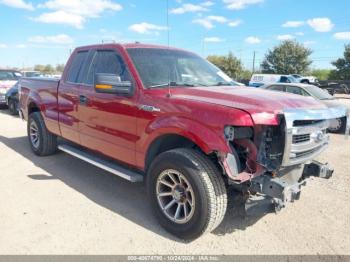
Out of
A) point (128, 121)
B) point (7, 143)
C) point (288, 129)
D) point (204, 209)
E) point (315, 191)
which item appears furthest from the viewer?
point (7, 143)

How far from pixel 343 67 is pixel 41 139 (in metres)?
46.8

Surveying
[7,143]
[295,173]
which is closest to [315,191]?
[295,173]

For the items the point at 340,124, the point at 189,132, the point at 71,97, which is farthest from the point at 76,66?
the point at 340,124

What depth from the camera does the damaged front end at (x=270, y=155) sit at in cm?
312

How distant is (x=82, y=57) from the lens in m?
5.44

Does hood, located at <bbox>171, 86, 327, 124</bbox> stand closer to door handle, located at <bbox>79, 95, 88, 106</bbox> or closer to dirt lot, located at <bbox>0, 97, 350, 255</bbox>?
dirt lot, located at <bbox>0, 97, 350, 255</bbox>

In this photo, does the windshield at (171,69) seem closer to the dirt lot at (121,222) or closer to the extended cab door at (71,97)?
the extended cab door at (71,97)

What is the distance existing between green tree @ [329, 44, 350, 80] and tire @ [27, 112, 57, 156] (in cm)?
4553

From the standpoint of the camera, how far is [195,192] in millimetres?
3324

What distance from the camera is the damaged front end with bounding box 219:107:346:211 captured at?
312 centimetres

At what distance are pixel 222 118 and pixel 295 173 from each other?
1.14 m

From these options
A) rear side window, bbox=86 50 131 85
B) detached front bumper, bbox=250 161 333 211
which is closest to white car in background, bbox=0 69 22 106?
rear side window, bbox=86 50 131 85

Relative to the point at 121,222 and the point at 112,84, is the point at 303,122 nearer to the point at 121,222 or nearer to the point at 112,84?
the point at 112,84

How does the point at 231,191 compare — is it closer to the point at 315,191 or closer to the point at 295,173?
the point at 295,173
